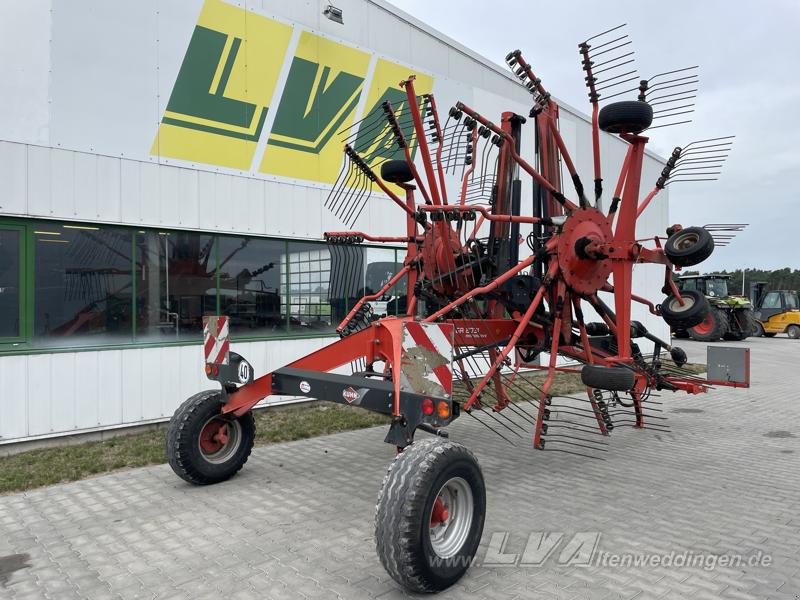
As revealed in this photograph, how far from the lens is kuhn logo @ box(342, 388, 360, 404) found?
365 centimetres

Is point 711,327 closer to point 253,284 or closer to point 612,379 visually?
point 612,379

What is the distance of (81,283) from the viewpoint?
6.30 metres

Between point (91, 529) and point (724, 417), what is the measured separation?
7566 millimetres

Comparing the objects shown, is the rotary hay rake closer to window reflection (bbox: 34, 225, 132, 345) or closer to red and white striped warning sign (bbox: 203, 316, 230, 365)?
red and white striped warning sign (bbox: 203, 316, 230, 365)

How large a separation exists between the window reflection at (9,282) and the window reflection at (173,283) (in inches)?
45.7

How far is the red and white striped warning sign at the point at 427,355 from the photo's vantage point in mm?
3463

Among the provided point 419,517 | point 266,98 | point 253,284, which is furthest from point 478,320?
point 266,98

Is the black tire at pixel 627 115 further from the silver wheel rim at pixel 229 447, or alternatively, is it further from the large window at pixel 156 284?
the silver wheel rim at pixel 229 447

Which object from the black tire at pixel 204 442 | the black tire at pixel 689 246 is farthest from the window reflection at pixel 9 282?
the black tire at pixel 689 246

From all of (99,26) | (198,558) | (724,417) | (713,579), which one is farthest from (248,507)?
(724,417)

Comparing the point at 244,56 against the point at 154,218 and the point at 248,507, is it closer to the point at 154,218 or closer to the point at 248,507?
the point at 154,218

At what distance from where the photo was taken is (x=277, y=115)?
25.8ft

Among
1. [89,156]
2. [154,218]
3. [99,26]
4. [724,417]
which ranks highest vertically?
[99,26]

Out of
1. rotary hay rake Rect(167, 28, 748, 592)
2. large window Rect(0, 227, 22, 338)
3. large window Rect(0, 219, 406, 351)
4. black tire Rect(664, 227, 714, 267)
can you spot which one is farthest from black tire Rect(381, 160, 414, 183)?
large window Rect(0, 227, 22, 338)
